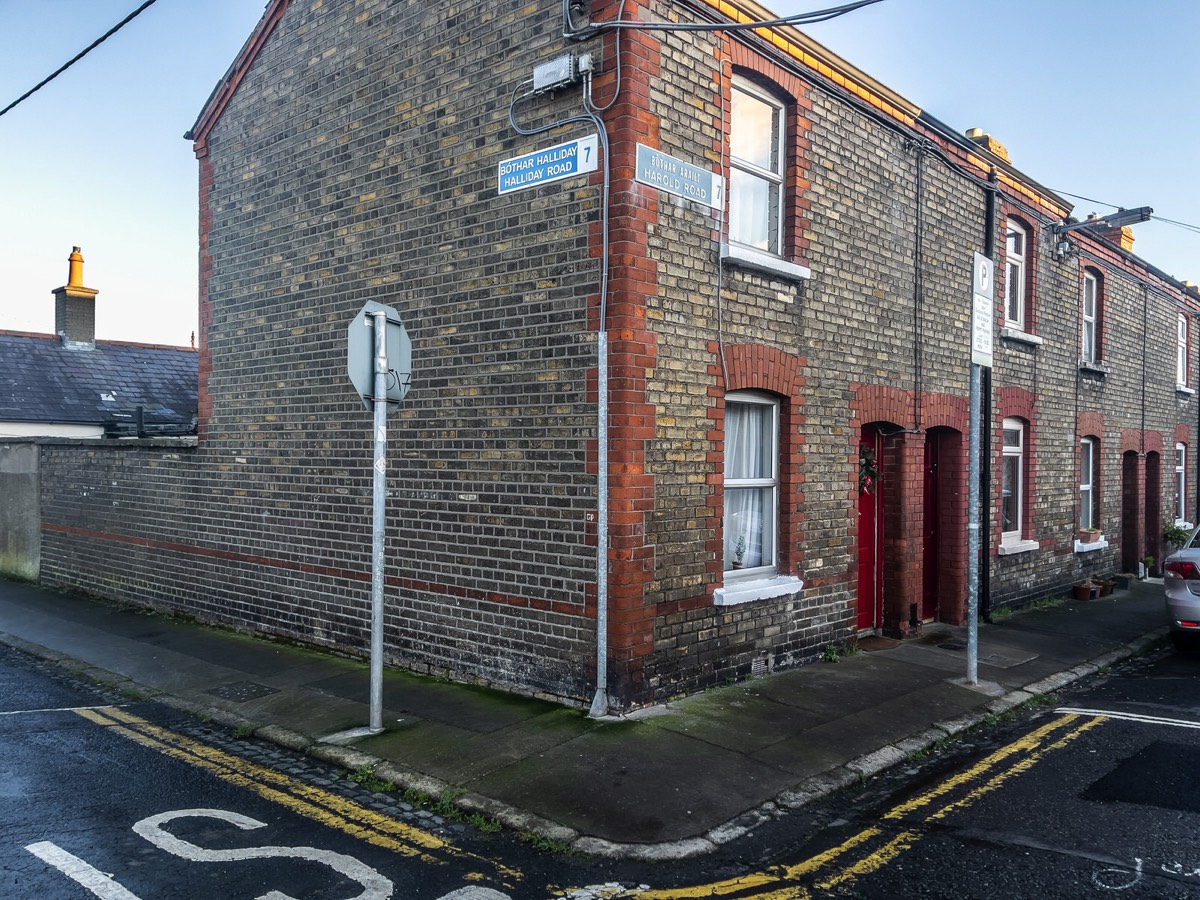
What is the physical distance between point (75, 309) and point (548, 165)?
71.6 ft

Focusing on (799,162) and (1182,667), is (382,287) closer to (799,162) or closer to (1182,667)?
(799,162)

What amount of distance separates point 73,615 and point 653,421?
8.84 m

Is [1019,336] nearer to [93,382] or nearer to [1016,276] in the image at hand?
[1016,276]

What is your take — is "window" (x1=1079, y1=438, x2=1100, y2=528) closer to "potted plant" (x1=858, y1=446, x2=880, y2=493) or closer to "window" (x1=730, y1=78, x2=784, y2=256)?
"potted plant" (x1=858, y1=446, x2=880, y2=493)

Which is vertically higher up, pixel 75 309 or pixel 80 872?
pixel 75 309

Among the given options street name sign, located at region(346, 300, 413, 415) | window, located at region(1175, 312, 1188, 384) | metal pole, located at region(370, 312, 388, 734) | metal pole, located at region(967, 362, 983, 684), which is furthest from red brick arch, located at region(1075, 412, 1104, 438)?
metal pole, located at region(370, 312, 388, 734)

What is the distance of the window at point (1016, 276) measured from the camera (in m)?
13.0

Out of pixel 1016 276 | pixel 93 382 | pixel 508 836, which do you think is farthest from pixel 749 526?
pixel 93 382

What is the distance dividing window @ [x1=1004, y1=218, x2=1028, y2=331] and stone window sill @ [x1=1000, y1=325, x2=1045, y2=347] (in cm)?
28

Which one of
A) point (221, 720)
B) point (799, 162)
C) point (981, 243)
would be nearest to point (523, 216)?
point (799, 162)

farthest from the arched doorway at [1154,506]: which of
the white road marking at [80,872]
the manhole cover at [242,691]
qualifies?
the white road marking at [80,872]

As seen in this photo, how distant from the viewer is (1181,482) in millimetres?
20047

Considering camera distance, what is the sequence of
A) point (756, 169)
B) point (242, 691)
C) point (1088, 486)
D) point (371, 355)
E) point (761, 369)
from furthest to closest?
point (1088, 486)
point (756, 169)
point (761, 369)
point (242, 691)
point (371, 355)

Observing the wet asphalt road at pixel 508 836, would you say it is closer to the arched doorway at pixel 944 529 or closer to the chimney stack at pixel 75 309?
the arched doorway at pixel 944 529
